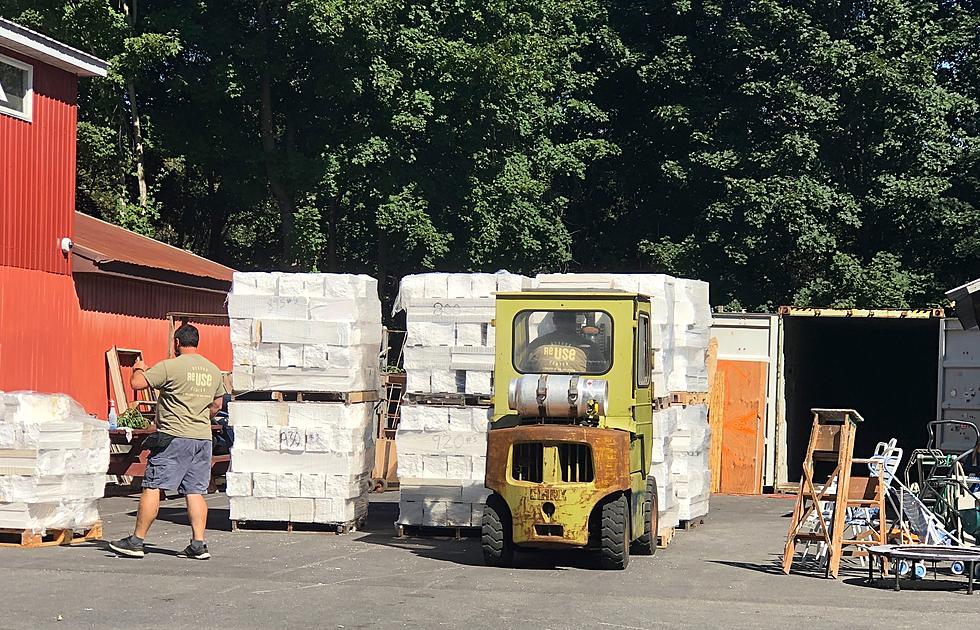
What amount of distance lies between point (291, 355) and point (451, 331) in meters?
1.70

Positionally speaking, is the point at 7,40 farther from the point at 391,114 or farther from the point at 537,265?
the point at 537,265

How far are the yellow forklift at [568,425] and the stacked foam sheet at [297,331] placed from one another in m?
2.39

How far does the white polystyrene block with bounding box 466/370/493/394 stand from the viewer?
49.8 feet

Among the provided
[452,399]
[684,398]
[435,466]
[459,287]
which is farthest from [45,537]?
[684,398]

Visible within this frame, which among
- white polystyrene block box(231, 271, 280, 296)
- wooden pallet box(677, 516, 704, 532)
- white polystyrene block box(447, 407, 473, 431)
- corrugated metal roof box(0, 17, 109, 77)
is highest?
corrugated metal roof box(0, 17, 109, 77)

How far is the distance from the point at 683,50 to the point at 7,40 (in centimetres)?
2210

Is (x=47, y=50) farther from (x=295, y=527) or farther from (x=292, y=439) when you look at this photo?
(x=295, y=527)

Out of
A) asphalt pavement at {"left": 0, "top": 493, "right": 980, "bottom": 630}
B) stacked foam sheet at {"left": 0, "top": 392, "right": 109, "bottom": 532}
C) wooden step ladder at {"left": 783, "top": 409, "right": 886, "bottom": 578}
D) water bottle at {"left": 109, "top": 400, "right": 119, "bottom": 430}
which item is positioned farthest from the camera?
water bottle at {"left": 109, "top": 400, "right": 119, "bottom": 430}

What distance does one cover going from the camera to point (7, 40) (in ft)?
65.1

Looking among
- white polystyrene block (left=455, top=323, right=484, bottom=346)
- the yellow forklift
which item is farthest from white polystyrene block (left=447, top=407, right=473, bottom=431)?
the yellow forklift

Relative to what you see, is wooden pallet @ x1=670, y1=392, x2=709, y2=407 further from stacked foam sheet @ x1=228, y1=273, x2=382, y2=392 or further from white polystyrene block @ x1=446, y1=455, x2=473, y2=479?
stacked foam sheet @ x1=228, y1=273, x2=382, y2=392

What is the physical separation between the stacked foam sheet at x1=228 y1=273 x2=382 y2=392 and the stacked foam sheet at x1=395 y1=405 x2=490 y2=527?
2.73ft

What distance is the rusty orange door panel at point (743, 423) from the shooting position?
21797 mm

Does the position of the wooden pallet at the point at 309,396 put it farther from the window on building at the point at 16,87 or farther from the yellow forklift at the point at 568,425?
the window on building at the point at 16,87
